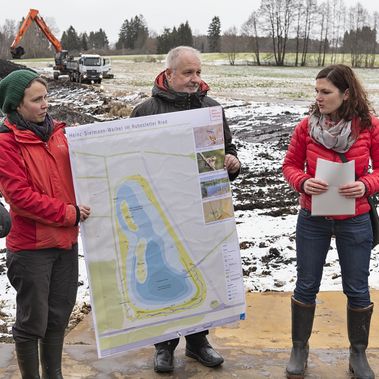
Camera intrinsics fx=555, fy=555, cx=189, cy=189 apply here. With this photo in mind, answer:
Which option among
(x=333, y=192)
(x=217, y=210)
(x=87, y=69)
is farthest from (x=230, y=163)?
(x=87, y=69)

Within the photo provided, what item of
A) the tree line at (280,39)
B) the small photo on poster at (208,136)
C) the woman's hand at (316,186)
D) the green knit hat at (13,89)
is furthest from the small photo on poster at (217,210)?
the tree line at (280,39)

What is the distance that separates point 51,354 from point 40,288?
0.44m

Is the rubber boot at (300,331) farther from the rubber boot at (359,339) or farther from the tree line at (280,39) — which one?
the tree line at (280,39)

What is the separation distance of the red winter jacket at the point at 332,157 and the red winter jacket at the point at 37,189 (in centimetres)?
119

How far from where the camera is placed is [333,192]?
2.80 metres

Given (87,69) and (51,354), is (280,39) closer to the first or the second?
(87,69)

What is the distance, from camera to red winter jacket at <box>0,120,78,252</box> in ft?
8.35

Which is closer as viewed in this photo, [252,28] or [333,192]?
[333,192]

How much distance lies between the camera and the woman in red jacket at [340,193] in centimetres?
280

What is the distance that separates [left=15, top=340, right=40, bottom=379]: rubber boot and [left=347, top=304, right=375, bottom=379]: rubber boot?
1649 millimetres

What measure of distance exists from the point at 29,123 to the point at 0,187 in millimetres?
329

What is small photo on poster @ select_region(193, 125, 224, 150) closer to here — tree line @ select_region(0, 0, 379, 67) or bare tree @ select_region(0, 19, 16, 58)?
tree line @ select_region(0, 0, 379, 67)

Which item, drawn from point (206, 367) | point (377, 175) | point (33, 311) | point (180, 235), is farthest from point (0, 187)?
point (377, 175)

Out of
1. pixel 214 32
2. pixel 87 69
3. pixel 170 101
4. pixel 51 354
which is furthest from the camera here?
pixel 214 32
